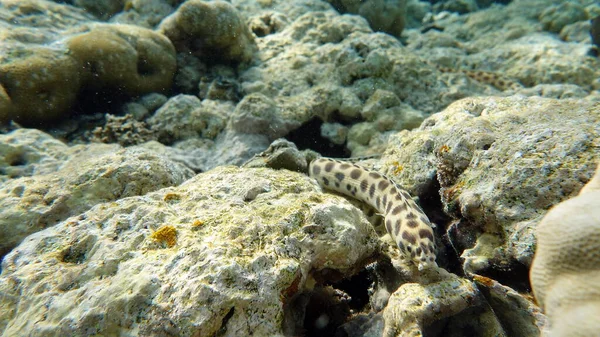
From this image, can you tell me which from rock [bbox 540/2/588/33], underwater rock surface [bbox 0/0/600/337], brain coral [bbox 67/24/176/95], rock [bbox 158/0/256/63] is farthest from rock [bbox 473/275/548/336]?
rock [bbox 540/2/588/33]

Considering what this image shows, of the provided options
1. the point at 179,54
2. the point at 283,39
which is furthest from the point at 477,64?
the point at 179,54

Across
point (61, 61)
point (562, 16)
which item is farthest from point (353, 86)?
point (562, 16)

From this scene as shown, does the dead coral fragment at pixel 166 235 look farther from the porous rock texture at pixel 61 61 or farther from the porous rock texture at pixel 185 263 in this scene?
the porous rock texture at pixel 61 61

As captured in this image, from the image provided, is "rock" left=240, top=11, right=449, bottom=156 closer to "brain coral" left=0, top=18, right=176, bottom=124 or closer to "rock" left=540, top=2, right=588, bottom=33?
"brain coral" left=0, top=18, right=176, bottom=124

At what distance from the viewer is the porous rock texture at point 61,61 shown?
15.2 ft

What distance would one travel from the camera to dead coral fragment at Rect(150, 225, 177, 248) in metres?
1.90

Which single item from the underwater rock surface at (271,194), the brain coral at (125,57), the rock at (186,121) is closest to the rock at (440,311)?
the underwater rock surface at (271,194)

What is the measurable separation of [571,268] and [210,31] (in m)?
6.50

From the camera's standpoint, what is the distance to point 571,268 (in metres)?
1.32

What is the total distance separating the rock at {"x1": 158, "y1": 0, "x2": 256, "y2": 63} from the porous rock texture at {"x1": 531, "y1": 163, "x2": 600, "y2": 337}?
6.14m

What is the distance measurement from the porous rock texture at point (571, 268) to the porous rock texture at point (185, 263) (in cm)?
102

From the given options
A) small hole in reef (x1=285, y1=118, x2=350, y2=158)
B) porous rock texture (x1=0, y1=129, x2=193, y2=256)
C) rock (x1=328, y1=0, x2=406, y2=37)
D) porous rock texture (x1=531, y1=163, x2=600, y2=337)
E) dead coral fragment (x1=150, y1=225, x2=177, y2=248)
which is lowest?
small hole in reef (x1=285, y1=118, x2=350, y2=158)

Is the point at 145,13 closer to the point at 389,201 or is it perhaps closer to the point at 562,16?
the point at 389,201

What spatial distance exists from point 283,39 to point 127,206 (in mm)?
5781
